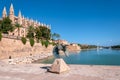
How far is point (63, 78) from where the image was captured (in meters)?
6.04

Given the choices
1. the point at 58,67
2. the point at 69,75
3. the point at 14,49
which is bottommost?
the point at 69,75

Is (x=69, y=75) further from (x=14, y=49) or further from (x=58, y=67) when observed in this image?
(x=14, y=49)

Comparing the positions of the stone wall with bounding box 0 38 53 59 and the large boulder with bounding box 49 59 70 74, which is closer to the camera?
the large boulder with bounding box 49 59 70 74

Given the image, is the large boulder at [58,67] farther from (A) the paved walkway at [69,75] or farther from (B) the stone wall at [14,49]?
(B) the stone wall at [14,49]

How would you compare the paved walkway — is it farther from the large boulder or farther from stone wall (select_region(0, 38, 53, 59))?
stone wall (select_region(0, 38, 53, 59))

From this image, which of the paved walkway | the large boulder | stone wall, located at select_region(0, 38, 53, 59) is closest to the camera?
the paved walkway

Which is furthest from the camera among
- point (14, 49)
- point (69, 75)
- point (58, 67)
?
point (14, 49)

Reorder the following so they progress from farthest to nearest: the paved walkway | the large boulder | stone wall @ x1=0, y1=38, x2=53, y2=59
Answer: stone wall @ x1=0, y1=38, x2=53, y2=59 → the large boulder → the paved walkway

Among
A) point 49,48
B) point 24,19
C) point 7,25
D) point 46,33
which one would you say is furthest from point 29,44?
point 24,19

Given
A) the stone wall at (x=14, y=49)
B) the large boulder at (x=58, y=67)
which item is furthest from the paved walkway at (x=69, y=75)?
the stone wall at (x=14, y=49)

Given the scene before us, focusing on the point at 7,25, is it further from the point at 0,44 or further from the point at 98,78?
the point at 98,78

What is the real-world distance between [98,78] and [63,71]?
73.3 inches

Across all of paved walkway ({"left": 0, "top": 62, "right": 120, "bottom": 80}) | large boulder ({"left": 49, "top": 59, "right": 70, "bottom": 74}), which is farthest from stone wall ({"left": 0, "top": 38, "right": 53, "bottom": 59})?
large boulder ({"left": 49, "top": 59, "right": 70, "bottom": 74})

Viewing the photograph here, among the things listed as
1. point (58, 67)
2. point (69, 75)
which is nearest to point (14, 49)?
point (58, 67)
